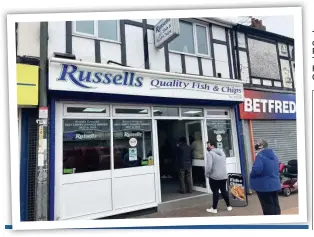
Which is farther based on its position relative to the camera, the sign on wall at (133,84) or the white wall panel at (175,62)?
the white wall panel at (175,62)

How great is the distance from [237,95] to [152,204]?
3.54 metres

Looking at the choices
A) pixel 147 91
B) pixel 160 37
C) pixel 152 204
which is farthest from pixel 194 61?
pixel 152 204

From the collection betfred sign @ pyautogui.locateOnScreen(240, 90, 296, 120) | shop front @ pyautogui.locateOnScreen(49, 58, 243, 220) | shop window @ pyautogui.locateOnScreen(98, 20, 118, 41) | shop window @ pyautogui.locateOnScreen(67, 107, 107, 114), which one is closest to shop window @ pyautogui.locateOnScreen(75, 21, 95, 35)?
shop window @ pyautogui.locateOnScreen(98, 20, 118, 41)

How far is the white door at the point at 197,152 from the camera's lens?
5914 mm

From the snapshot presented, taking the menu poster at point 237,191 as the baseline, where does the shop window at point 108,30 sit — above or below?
above

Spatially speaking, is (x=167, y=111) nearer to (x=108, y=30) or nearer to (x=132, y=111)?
(x=132, y=111)

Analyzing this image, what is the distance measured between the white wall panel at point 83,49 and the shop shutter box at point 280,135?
493 centimetres

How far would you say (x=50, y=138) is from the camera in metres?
4.03

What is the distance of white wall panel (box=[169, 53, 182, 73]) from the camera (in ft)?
17.9

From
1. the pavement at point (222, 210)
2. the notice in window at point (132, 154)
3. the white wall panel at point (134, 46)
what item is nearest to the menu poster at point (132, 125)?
the notice in window at point (132, 154)

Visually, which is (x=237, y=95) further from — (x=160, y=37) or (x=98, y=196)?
(x=98, y=196)

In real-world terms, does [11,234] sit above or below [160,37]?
below

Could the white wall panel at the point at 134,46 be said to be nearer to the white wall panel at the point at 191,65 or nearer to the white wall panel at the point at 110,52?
the white wall panel at the point at 110,52

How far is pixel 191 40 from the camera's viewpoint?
5938 mm
